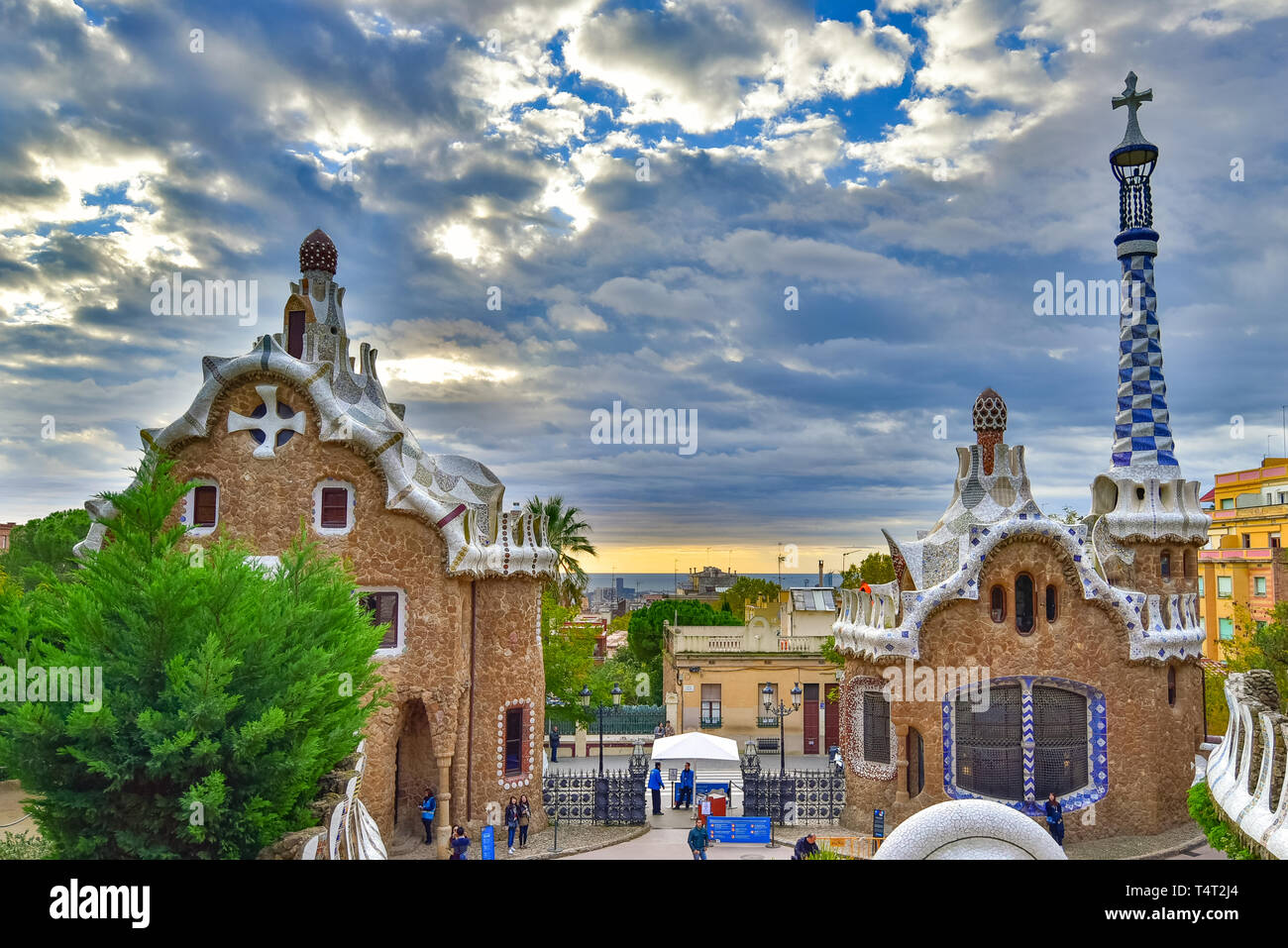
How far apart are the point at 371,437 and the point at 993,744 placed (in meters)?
16.8

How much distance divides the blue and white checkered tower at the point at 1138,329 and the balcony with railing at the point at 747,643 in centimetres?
1494

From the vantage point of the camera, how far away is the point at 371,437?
20.0 meters

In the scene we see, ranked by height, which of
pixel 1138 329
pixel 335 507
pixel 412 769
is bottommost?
pixel 412 769

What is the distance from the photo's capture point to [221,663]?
26.5 ft

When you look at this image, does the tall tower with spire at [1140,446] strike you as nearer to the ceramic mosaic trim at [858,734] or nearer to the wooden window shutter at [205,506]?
the ceramic mosaic trim at [858,734]

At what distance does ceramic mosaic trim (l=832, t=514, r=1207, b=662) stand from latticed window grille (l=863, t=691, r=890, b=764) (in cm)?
135

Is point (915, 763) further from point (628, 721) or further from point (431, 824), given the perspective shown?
point (628, 721)

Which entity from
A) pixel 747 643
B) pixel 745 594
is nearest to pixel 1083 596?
pixel 747 643

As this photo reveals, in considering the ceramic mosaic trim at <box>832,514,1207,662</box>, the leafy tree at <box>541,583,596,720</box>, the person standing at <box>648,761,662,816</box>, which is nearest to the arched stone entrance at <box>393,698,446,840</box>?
the person standing at <box>648,761,662,816</box>

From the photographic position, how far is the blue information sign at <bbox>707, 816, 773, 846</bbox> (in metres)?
20.4

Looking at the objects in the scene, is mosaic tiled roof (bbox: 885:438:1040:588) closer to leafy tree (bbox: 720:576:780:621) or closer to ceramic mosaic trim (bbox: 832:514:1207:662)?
ceramic mosaic trim (bbox: 832:514:1207:662)
